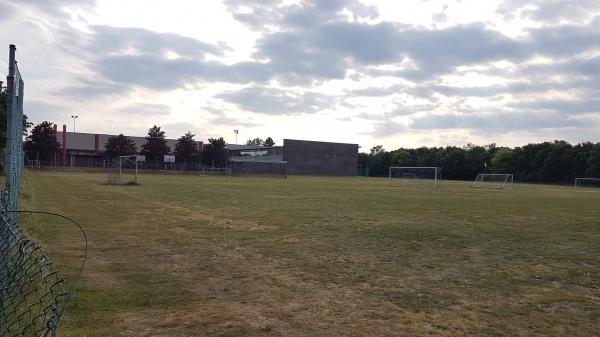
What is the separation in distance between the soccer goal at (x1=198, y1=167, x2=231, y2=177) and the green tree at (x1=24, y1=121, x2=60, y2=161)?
23.5 m

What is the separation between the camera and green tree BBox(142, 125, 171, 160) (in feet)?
276

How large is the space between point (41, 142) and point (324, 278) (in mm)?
78968

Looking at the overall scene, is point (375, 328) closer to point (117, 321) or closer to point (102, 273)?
point (117, 321)

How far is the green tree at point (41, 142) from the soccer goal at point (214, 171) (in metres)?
23.5

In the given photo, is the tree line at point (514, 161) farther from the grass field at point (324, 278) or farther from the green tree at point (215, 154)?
the grass field at point (324, 278)

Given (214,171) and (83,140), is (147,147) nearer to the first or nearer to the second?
(214,171)

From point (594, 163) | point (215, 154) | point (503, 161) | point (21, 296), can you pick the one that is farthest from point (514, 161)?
point (21, 296)

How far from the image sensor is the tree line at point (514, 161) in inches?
3718

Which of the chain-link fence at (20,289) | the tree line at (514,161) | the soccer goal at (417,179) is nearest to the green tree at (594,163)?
the tree line at (514,161)

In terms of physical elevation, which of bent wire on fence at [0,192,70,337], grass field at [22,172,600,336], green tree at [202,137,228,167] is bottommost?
grass field at [22,172,600,336]

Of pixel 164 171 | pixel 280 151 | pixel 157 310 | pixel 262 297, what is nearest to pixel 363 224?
pixel 262 297

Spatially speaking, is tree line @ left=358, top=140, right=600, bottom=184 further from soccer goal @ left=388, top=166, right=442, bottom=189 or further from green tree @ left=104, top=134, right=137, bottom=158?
green tree @ left=104, top=134, right=137, bottom=158

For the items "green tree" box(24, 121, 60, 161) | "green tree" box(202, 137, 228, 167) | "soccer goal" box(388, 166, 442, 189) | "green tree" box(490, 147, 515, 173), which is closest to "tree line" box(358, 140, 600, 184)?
"green tree" box(490, 147, 515, 173)

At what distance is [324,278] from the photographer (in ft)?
→ 26.0
